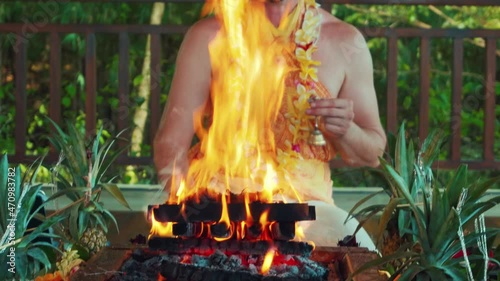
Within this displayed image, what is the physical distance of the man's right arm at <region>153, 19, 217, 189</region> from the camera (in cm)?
374

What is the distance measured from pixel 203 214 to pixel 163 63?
4996 millimetres

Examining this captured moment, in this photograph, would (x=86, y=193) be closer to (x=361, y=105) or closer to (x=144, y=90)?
(x=361, y=105)

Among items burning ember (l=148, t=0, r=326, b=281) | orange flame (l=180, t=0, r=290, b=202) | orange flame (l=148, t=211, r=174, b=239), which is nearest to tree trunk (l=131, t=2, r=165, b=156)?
burning ember (l=148, t=0, r=326, b=281)

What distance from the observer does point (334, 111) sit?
A: 3.43 meters

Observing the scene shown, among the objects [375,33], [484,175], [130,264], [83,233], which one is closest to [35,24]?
[375,33]

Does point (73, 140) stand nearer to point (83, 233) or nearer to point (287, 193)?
point (83, 233)

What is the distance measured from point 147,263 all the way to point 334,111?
827 millimetres

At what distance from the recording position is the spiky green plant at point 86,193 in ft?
11.4

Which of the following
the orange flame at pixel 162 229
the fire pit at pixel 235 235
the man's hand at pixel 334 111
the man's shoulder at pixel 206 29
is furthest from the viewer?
the man's shoulder at pixel 206 29

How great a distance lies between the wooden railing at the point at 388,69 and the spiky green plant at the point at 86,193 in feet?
3.97

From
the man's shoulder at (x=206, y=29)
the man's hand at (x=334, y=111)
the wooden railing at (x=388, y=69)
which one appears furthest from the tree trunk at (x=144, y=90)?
the man's hand at (x=334, y=111)

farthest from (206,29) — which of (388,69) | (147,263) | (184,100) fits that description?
(388,69)

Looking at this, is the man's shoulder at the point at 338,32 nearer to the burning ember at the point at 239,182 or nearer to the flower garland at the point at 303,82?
the flower garland at the point at 303,82

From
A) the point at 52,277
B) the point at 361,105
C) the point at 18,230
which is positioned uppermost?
the point at 361,105
